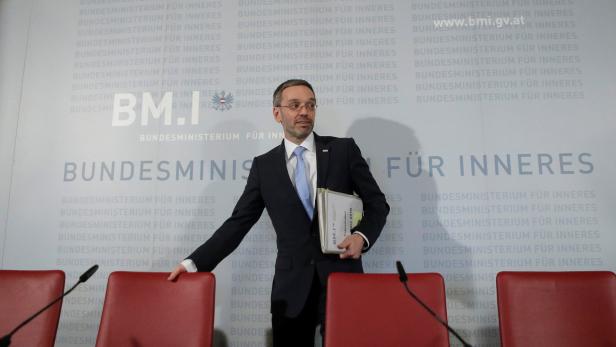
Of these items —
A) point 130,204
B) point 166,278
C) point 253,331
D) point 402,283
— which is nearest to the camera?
point 402,283

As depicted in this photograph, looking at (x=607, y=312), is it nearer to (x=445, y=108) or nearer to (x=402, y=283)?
(x=402, y=283)

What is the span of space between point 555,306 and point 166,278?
1402 mm

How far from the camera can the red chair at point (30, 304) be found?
1582 millimetres

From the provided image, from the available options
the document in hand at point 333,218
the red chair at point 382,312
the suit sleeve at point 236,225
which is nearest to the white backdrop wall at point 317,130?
the suit sleeve at point 236,225

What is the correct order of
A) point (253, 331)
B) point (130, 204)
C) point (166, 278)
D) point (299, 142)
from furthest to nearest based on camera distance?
point (130, 204)
point (253, 331)
point (299, 142)
point (166, 278)

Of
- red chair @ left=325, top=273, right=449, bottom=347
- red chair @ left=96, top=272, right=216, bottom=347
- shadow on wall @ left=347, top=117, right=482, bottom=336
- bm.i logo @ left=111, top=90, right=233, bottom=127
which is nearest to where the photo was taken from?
red chair @ left=325, top=273, right=449, bottom=347

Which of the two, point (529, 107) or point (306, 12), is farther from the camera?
point (306, 12)

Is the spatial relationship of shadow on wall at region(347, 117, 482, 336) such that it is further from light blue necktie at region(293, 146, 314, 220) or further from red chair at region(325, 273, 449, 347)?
red chair at region(325, 273, 449, 347)

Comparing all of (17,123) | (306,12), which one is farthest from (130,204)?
(306,12)

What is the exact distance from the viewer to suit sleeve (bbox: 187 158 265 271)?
→ 6.63 ft

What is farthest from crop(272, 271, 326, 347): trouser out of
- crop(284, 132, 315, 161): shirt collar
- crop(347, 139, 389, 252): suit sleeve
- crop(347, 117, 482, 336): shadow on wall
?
crop(347, 117, 482, 336): shadow on wall

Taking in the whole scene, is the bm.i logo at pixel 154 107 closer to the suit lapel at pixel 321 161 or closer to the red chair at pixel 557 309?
the suit lapel at pixel 321 161

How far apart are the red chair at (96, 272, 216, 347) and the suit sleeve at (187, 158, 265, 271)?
0.34 meters

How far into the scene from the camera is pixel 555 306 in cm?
154
